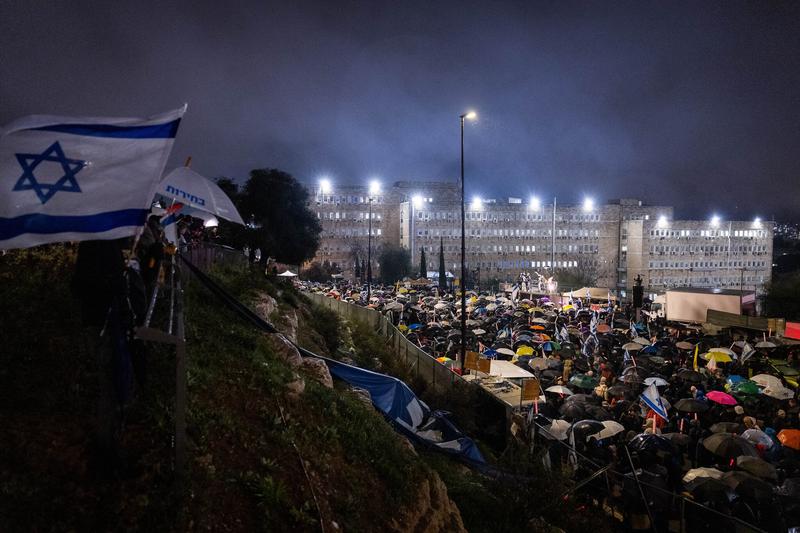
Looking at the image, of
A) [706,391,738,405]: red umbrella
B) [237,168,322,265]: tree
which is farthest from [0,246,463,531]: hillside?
[237,168,322,265]: tree

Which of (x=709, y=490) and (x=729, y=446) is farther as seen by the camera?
(x=729, y=446)

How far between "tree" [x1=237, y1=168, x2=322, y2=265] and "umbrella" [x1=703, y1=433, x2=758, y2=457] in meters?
20.6

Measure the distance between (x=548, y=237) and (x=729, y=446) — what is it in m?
97.7

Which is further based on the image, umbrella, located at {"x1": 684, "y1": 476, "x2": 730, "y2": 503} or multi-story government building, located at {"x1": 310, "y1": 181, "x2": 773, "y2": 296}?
multi-story government building, located at {"x1": 310, "y1": 181, "x2": 773, "y2": 296}

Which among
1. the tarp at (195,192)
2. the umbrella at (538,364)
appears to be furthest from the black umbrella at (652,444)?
the tarp at (195,192)

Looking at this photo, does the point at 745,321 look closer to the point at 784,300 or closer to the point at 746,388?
the point at 784,300

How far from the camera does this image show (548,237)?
10412cm

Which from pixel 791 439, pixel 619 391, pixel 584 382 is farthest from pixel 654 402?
pixel 584 382

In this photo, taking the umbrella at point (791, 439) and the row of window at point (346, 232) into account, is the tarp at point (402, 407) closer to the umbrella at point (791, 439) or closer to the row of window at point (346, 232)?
the umbrella at point (791, 439)

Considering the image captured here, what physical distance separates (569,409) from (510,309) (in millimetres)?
23406

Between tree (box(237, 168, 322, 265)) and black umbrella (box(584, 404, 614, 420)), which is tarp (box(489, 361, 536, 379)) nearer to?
black umbrella (box(584, 404, 614, 420))

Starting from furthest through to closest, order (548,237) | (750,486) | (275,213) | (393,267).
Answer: (548,237), (393,267), (275,213), (750,486)

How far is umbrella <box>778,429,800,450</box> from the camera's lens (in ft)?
39.2

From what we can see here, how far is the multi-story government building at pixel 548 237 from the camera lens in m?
100
